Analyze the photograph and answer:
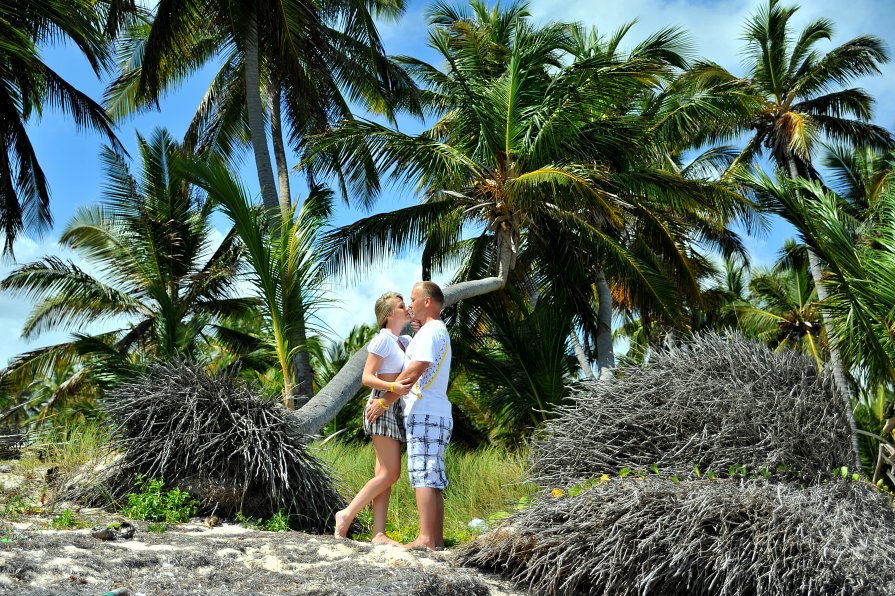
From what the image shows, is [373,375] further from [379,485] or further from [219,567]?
[219,567]

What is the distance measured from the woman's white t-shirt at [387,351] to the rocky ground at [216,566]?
124 cm

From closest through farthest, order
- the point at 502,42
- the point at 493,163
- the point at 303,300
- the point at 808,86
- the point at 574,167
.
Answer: the point at 303,300 → the point at 574,167 → the point at 493,163 → the point at 502,42 → the point at 808,86

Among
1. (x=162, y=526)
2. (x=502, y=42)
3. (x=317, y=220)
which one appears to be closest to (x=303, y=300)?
(x=317, y=220)

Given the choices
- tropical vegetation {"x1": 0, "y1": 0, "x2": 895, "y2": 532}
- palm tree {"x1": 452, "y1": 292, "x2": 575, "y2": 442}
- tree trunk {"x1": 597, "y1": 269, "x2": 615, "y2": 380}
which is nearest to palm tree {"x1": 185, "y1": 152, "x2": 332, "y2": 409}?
tropical vegetation {"x1": 0, "y1": 0, "x2": 895, "y2": 532}

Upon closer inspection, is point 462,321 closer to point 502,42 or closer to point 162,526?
point 502,42

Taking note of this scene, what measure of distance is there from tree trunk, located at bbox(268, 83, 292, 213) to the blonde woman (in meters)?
11.8

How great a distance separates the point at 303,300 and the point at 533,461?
3601mm

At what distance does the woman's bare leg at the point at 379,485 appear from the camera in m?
5.73

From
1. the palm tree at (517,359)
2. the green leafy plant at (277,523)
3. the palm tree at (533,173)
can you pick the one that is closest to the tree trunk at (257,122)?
the palm tree at (533,173)

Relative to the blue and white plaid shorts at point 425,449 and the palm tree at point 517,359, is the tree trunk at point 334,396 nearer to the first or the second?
the blue and white plaid shorts at point 425,449

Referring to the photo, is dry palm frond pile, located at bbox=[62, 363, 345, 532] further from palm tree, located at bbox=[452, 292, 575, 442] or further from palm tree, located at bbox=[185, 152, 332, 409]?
palm tree, located at bbox=[452, 292, 575, 442]

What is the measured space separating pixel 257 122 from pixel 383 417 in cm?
977

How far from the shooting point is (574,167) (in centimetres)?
1236

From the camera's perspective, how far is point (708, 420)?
544 cm
